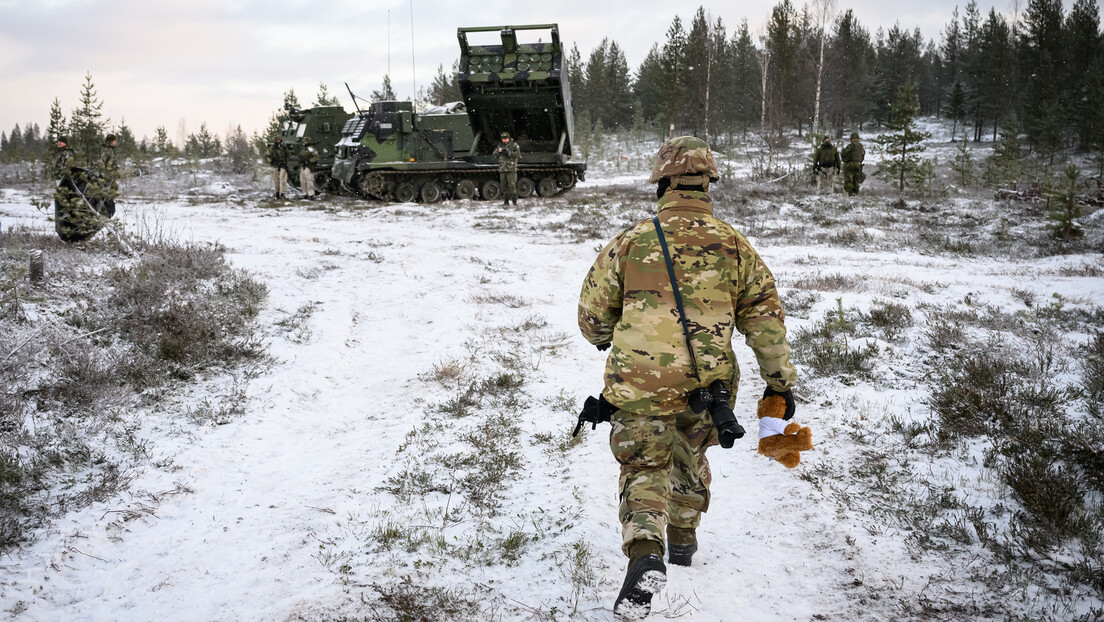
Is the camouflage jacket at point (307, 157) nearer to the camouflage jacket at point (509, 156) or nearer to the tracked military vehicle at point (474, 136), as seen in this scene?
the tracked military vehicle at point (474, 136)

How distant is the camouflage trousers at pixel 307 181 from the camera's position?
19594 mm

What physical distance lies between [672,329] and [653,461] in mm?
575

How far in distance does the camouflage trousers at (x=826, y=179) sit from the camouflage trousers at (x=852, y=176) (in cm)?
36

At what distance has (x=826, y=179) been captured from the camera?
763 inches

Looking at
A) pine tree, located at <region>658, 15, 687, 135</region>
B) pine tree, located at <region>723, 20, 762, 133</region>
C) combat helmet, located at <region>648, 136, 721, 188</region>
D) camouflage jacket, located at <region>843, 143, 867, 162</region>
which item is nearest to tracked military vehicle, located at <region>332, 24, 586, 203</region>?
camouflage jacket, located at <region>843, 143, 867, 162</region>

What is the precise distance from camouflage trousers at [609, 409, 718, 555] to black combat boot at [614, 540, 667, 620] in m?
0.11

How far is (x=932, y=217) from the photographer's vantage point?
608 inches

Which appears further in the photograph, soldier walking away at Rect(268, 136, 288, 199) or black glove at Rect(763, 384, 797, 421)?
soldier walking away at Rect(268, 136, 288, 199)

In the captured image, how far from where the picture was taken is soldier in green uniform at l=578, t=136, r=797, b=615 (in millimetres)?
2625

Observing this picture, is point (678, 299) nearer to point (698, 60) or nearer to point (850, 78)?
point (698, 60)

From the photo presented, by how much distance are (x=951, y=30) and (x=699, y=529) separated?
78.8 metres

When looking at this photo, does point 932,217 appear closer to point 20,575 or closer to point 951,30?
point 20,575

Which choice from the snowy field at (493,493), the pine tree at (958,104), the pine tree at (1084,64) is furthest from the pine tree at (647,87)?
the snowy field at (493,493)

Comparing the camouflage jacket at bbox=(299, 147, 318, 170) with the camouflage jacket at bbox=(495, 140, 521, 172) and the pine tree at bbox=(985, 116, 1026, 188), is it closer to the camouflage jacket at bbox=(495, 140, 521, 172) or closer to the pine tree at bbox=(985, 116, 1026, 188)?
the camouflage jacket at bbox=(495, 140, 521, 172)
